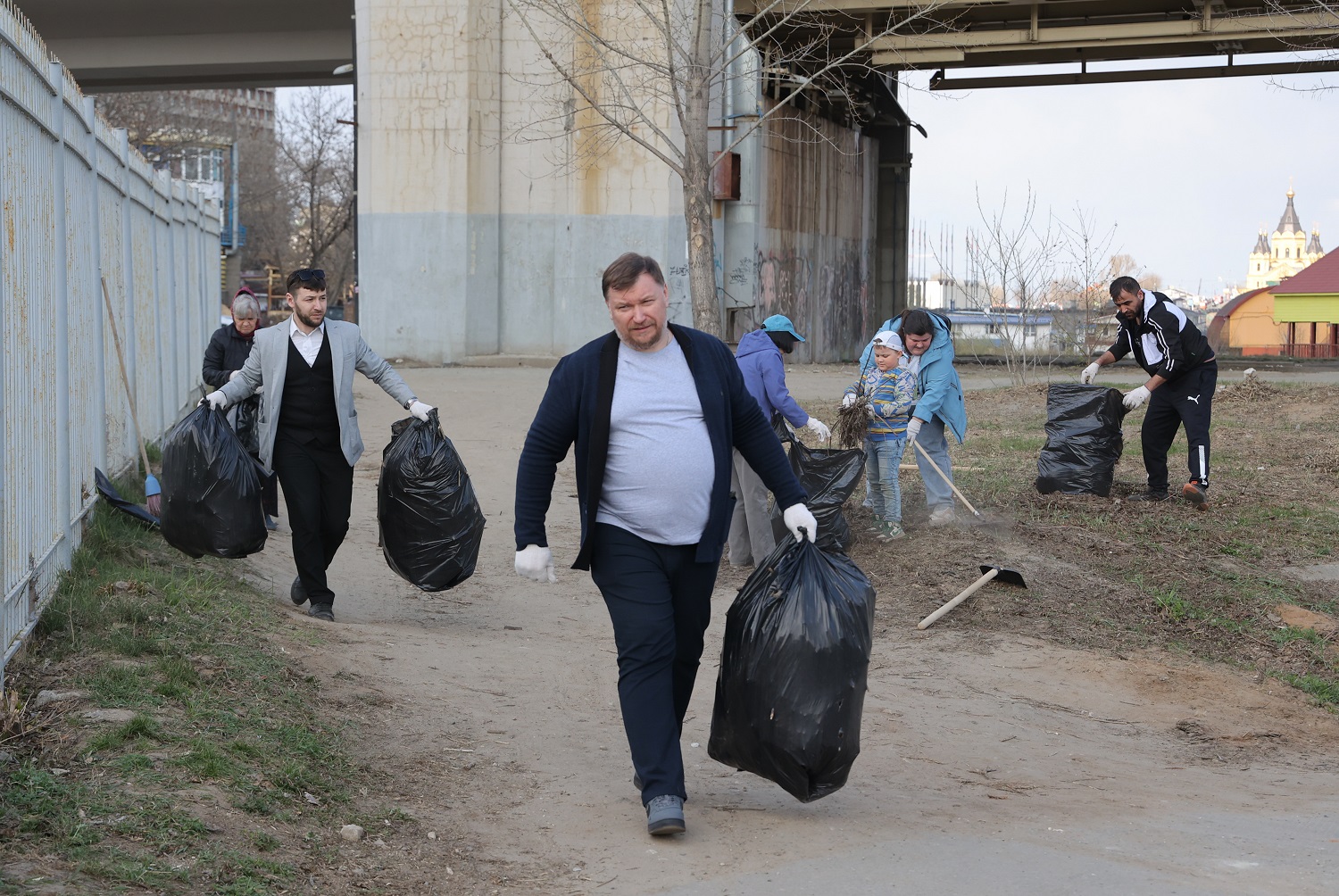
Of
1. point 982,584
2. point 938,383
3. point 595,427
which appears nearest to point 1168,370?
point 938,383

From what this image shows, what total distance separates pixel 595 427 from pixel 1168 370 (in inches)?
243

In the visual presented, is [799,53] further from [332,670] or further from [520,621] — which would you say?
[332,670]

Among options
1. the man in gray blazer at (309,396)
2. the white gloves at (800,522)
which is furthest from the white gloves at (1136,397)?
the white gloves at (800,522)

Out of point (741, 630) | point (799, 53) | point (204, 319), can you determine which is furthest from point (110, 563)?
point (799, 53)

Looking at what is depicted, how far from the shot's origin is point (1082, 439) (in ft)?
31.3

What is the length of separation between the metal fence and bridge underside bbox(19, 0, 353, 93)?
19.4m

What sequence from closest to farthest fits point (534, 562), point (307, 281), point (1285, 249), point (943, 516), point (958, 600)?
1. point (534, 562)
2. point (307, 281)
3. point (958, 600)
4. point (943, 516)
5. point (1285, 249)

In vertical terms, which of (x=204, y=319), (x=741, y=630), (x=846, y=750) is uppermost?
(x=204, y=319)

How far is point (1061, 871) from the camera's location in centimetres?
372

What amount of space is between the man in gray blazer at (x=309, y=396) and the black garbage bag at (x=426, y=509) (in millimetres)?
181

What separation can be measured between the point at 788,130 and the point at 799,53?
17.9 feet

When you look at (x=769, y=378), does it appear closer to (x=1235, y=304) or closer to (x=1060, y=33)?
(x=1060, y=33)

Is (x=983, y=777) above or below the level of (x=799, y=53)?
below

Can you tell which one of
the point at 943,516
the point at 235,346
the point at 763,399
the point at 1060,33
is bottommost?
the point at 943,516
